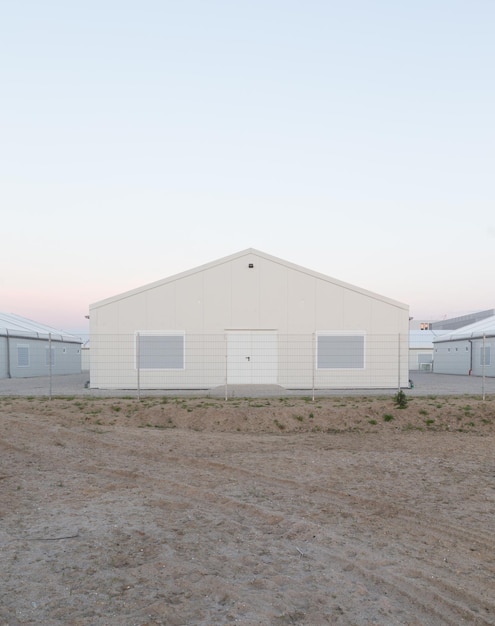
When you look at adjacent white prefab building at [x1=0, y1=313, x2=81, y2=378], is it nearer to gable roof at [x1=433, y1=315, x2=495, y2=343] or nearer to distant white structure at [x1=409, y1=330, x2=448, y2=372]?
gable roof at [x1=433, y1=315, x2=495, y2=343]

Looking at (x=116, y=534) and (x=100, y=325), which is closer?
(x=116, y=534)

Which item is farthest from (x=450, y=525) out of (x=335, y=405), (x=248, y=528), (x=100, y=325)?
(x=100, y=325)

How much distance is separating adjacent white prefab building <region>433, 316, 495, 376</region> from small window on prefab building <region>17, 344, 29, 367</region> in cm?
2328

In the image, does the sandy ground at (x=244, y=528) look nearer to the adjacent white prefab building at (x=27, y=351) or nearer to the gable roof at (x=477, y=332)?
the adjacent white prefab building at (x=27, y=351)

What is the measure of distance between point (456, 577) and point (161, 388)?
15.2 meters

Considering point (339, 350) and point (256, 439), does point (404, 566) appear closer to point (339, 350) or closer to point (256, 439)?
point (256, 439)

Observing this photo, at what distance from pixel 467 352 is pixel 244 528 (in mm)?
29551

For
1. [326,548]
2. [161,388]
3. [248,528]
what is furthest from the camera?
[161,388]

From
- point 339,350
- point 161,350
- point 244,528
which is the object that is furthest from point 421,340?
point 244,528

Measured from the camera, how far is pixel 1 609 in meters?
3.32

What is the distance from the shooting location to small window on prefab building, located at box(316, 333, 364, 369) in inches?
739

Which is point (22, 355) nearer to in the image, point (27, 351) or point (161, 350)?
point (27, 351)

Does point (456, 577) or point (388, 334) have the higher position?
point (388, 334)

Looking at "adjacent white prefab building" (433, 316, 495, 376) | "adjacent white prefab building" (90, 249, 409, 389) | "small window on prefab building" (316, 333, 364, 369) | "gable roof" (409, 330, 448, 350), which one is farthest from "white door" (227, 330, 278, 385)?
"gable roof" (409, 330, 448, 350)
